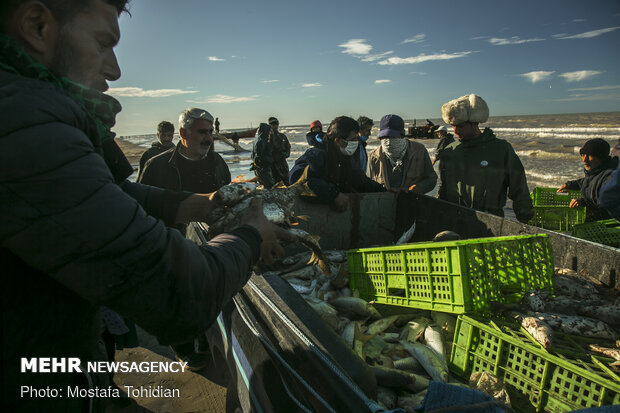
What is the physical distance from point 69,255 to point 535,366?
222 centimetres

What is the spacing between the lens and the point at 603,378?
5.16 ft

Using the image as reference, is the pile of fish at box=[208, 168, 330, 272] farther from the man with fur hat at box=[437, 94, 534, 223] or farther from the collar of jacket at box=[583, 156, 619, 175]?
the collar of jacket at box=[583, 156, 619, 175]

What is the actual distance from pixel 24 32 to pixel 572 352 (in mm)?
2707

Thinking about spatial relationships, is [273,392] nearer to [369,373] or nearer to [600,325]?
[369,373]

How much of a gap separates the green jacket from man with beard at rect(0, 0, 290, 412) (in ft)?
13.4

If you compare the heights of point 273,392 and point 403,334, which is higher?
point 273,392

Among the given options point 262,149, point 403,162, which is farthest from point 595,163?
point 262,149

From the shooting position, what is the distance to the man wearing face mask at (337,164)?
450cm

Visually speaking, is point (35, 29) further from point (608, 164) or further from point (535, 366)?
point (608, 164)

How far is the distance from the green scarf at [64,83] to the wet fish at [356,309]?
219 centimetres

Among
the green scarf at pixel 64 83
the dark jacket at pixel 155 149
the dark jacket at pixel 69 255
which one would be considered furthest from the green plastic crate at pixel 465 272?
the dark jacket at pixel 155 149

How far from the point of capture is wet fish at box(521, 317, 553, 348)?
1854 mm

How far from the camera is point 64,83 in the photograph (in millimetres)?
982

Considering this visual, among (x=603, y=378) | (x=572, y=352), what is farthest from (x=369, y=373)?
(x=572, y=352)
